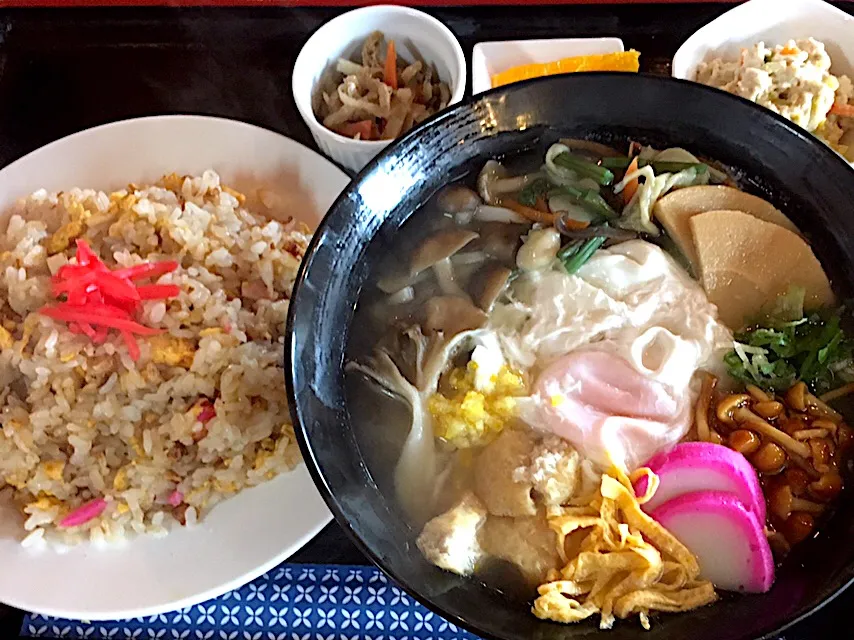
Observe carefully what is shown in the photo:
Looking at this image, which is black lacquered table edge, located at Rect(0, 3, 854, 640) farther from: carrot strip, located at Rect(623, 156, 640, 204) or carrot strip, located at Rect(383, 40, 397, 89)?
carrot strip, located at Rect(623, 156, 640, 204)

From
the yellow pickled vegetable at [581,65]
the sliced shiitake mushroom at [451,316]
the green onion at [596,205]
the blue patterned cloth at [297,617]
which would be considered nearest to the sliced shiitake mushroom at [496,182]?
the green onion at [596,205]

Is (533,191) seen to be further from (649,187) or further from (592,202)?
(649,187)

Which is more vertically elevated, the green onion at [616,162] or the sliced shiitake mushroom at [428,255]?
the green onion at [616,162]

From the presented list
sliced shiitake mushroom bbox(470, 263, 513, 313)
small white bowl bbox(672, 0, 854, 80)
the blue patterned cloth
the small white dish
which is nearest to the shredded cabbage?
sliced shiitake mushroom bbox(470, 263, 513, 313)

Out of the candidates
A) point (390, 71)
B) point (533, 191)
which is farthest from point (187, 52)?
point (533, 191)

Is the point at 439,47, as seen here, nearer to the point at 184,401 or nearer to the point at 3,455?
the point at 184,401

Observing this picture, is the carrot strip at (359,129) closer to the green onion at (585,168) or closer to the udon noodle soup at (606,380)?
the udon noodle soup at (606,380)
